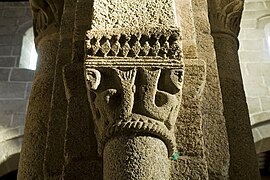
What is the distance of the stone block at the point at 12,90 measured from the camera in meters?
6.35

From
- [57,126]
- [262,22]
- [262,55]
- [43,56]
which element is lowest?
[57,126]

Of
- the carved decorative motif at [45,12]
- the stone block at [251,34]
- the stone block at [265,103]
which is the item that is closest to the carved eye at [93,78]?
the carved decorative motif at [45,12]

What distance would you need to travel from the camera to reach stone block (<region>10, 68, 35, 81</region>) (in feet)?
21.7

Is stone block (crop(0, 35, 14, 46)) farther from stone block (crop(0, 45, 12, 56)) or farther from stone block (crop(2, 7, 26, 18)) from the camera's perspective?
stone block (crop(2, 7, 26, 18))

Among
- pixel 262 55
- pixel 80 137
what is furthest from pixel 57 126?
pixel 262 55

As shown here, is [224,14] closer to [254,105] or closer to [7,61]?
[254,105]

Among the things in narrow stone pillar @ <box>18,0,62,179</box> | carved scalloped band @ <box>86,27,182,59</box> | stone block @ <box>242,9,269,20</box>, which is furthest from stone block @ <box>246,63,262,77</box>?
carved scalloped band @ <box>86,27,182,59</box>

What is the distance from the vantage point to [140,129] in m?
1.56

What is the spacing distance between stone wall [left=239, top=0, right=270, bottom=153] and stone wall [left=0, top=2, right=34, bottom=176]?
3.10 meters

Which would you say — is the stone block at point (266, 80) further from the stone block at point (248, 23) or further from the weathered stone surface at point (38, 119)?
the weathered stone surface at point (38, 119)

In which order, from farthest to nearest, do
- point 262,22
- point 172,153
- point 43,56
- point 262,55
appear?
point 262,22
point 262,55
point 43,56
point 172,153

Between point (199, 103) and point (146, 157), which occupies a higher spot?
point (199, 103)

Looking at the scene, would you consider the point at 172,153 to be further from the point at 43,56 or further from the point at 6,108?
the point at 6,108

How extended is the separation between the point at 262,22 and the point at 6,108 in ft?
13.5
